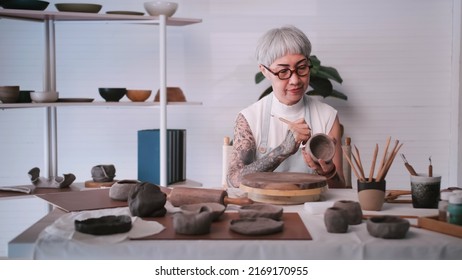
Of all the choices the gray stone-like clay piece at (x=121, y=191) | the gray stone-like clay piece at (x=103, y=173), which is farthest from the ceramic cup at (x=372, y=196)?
the gray stone-like clay piece at (x=103, y=173)

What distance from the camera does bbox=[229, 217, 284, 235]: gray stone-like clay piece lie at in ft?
4.53

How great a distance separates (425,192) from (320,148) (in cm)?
41

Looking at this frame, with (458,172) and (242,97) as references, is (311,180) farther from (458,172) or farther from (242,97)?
(458,172)

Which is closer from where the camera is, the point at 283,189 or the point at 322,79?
the point at 283,189

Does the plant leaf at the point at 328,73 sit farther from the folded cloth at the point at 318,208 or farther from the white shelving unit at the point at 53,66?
the folded cloth at the point at 318,208

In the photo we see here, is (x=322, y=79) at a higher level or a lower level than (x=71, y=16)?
lower

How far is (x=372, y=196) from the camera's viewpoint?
1.69m

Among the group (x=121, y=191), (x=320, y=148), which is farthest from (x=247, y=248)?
(x=320, y=148)

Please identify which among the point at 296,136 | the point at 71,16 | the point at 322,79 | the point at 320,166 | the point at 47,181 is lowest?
the point at 47,181

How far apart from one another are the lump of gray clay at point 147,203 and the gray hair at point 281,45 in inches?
41.4

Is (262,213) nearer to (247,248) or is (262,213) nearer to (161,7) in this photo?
(247,248)

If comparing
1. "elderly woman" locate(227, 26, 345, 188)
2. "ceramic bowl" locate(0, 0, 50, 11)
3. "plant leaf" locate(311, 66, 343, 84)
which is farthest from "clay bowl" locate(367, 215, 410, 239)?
"ceramic bowl" locate(0, 0, 50, 11)

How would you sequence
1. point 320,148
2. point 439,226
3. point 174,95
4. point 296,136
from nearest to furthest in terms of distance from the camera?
point 439,226 < point 320,148 < point 296,136 < point 174,95

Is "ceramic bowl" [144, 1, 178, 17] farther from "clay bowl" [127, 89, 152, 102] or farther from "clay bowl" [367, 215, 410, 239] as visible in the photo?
"clay bowl" [367, 215, 410, 239]
